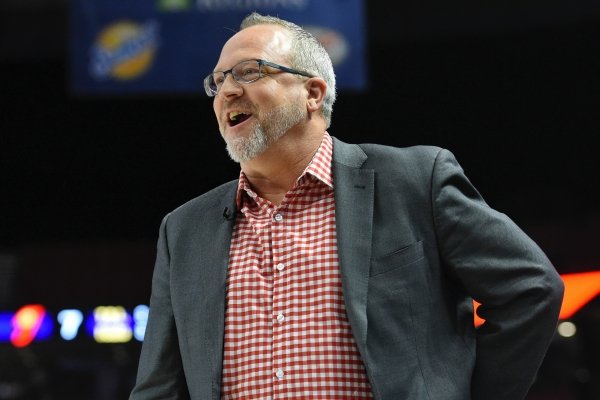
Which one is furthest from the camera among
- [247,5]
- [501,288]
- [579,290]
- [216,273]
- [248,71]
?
[579,290]

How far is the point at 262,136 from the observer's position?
2457 millimetres

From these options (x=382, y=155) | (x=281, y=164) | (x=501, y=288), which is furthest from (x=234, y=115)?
(x=501, y=288)

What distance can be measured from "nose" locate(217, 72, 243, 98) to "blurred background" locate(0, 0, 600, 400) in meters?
5.73

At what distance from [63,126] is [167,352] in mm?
6690

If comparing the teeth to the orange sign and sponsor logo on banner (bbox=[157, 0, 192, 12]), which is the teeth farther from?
the orange sign

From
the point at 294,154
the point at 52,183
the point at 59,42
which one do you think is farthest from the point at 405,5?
the point at 294,154

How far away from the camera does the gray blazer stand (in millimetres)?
2172

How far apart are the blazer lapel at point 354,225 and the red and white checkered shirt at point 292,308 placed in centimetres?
4

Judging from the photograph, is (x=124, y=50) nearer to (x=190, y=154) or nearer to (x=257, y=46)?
(x=257, y=46)

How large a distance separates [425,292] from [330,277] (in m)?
0.21

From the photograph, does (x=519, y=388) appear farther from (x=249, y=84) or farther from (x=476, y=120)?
(x=476, y=120)

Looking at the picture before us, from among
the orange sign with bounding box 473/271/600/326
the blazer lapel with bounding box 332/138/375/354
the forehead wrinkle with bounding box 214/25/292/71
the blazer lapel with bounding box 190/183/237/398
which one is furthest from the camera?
the orange sign with bounding box 473/271/600/326

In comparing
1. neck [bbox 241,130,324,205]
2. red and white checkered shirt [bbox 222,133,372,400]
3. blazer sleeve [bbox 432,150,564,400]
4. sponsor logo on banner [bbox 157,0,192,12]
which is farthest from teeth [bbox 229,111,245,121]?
sponsor logo on banner [bbox 157,0,192,12]

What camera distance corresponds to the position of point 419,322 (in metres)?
2.20
